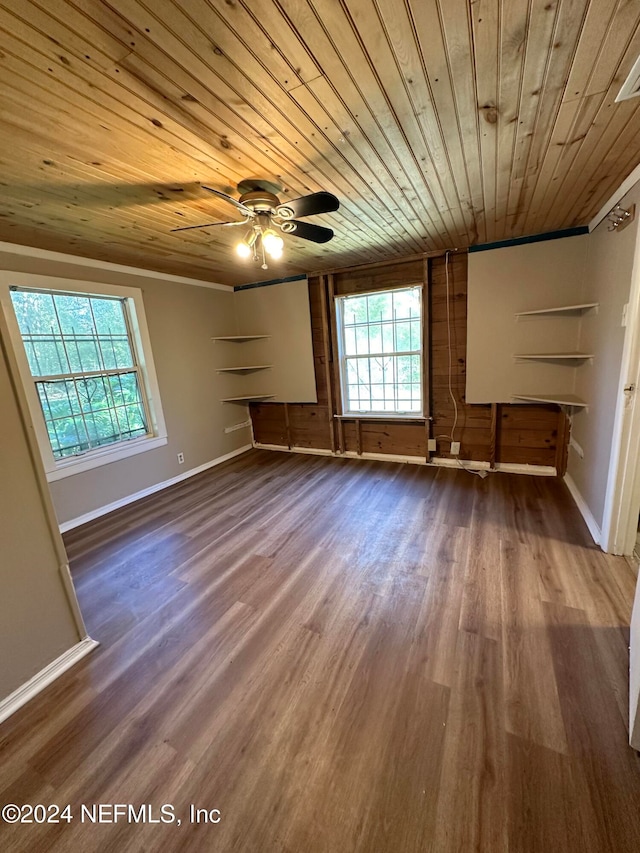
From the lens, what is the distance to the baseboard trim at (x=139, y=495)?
10.0 feet

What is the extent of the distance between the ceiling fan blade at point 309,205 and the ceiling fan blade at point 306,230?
9cm

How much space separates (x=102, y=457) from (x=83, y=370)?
0.86 m

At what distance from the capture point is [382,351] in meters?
4.05

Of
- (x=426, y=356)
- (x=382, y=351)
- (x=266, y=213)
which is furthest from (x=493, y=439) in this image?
(x=266, y=213)

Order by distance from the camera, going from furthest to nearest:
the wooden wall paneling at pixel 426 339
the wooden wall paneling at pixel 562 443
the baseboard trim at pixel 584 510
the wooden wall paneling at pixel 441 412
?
the wooden wall paneling at pixel 426 339
the wooden wall paneling at pixel 441 412
the wooden wall paneling at pixel 562 443
the baseboard trim at pixel 584 510

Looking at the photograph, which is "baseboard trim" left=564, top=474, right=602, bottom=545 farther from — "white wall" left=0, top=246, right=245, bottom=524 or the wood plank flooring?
"white wall" left=0, top=246, right=245, bottom=524

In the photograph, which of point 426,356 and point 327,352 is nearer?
point 426,356

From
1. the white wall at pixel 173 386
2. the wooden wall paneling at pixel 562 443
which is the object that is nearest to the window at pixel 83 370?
the white wall at pixel 173 386

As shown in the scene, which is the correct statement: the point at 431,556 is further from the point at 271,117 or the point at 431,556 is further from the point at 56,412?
the point at 56,412

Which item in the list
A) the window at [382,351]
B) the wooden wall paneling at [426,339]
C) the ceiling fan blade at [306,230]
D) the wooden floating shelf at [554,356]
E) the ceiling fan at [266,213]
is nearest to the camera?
the ceiling fan at [266,213]

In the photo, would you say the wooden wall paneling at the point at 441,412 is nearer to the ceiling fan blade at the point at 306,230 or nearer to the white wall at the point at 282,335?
the white wall at the point at 282,335

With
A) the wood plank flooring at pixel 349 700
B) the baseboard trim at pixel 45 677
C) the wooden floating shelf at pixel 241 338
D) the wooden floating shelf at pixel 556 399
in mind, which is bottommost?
the wood plank flooring at pixel 349 700

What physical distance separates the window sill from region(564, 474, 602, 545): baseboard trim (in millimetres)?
4101

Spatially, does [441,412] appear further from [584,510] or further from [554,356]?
[584,510]
